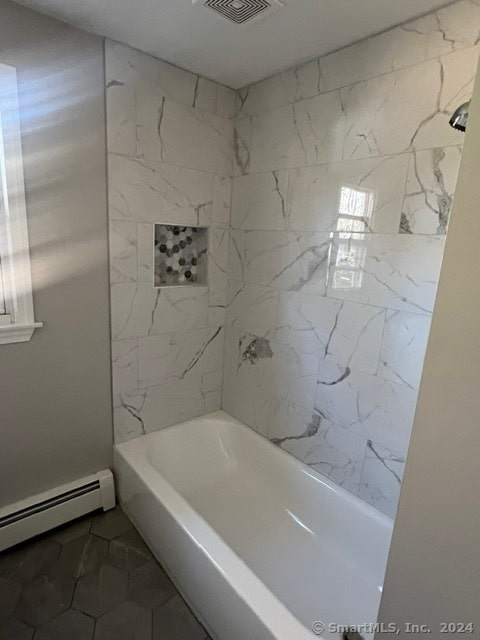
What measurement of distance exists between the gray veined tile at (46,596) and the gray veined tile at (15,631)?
0.02 meters

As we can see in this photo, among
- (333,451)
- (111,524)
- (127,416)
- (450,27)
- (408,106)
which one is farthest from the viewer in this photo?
(127,416)

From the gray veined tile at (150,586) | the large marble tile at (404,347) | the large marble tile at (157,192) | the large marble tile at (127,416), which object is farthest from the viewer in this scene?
the large marble tile at (127,416)

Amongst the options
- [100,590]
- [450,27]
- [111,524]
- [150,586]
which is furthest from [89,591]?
[450,27]

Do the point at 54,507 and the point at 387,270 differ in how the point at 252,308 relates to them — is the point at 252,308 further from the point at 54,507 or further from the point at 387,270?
the point at 54,507

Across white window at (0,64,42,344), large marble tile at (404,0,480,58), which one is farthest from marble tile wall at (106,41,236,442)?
large marble tile at (404,0,480,58)

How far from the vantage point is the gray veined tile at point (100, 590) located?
1.46m

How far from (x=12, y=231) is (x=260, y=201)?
1.23 meters

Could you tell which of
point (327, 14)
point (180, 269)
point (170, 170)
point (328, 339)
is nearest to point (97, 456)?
point (180, 269)

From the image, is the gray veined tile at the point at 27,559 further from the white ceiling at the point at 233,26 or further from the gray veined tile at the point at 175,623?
the white ceiling at the point at 233,26

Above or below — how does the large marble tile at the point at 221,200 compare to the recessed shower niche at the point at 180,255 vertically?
above

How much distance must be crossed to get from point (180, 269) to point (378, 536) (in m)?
1.74

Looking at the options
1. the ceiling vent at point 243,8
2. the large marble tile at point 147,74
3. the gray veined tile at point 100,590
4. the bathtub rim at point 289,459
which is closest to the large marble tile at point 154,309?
the bathtub rim at point 289,459

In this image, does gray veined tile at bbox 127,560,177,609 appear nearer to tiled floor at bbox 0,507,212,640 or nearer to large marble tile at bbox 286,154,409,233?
tiled floor at bbox 0,507,212,640

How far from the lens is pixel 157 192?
1851 mm
